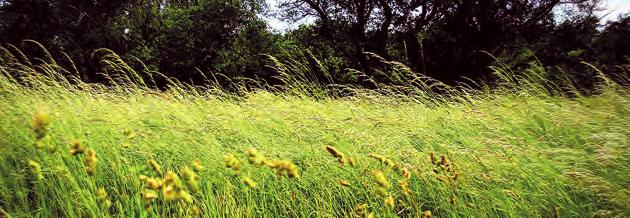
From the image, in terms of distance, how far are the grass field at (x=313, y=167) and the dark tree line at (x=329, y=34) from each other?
5972mm

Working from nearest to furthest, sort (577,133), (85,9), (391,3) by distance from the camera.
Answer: (577,133)
(391,3)
(85,9)

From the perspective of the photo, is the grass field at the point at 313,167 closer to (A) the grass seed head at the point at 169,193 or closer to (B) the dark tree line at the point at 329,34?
(A) the grass seed head at the point at 169,193

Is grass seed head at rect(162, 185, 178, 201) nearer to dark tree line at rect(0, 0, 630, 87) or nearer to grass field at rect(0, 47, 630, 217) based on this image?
grass field at rect(0, 47, 630, 217)

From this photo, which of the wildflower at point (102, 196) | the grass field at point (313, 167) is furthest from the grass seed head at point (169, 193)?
the wildflower at point (102, 196)

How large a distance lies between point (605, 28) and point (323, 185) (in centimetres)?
736

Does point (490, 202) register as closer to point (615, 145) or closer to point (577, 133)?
point (615, 145)

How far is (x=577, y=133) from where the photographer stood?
7.23ft

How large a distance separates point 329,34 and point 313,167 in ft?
35.5

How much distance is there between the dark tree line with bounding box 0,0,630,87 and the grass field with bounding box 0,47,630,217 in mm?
5972

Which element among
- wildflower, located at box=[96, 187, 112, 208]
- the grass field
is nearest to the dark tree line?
the grass field

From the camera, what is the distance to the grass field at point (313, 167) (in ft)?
4.75

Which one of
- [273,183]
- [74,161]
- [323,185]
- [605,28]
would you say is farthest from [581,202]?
[605,28]

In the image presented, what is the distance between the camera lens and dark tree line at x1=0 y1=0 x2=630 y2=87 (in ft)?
32.5

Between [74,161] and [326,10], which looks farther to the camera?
[326,10]
